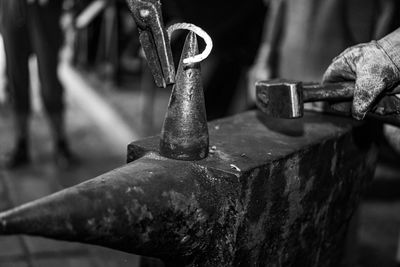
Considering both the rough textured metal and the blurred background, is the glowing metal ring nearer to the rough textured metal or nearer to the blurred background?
the rough textured metal

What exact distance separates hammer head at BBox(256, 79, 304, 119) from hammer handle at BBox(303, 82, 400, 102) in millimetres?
41

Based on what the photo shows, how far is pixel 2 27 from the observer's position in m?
3.59

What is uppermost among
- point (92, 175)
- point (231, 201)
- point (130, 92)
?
point (231, 201)

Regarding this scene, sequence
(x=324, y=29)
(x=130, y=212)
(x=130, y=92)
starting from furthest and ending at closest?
1. (x=130, y=92)
2. (x=324, y=29)
3. (x=130, y=212)

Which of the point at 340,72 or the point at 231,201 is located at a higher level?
the point at 340,72

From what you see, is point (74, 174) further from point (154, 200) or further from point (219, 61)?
point (154, 200)

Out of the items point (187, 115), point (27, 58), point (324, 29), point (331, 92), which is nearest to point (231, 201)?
point (187, 115)

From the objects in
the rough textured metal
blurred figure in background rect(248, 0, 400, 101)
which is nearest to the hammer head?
the rough textured metal

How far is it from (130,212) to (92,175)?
2.65m

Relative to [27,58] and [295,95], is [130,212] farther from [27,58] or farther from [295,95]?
[27,58]

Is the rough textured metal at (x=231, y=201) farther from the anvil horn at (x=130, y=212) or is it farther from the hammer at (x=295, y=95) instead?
the hammer at (x=295, y=95)

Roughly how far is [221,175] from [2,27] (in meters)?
2.81

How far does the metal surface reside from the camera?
1242 mm

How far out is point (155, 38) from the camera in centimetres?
127
